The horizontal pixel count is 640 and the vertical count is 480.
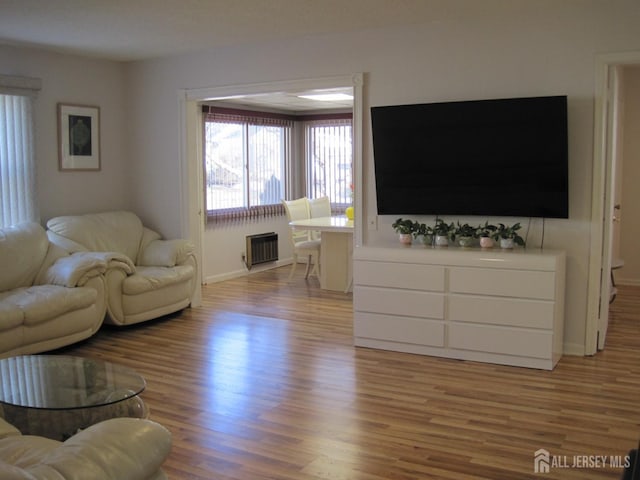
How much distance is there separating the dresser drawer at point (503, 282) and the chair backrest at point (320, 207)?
157 inches

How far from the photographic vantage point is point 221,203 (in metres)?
8.28

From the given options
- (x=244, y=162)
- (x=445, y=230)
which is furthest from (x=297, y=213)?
(x=445, y=230)

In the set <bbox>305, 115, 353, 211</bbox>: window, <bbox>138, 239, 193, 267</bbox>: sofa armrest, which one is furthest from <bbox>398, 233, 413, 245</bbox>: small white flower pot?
<bbox>305, 115, 353, 211</bbox>: window

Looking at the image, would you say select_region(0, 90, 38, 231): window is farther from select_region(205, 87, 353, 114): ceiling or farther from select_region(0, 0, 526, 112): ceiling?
select_region(205, 87, 353, 114): ceiling

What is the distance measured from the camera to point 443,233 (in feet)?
16.4

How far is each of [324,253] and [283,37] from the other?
2671 mm

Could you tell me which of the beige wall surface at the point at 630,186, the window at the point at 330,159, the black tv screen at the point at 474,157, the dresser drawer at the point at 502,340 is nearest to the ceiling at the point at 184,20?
the black tv screen at the point at 474,157

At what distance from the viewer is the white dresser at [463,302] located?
14.6ft

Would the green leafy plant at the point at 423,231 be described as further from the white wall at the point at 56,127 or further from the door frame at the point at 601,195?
the white wall at the point at 56,127

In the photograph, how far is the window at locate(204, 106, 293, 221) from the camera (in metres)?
8.09

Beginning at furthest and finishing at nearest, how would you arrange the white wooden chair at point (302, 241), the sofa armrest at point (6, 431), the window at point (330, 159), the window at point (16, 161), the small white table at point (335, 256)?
the window at point (330, 159)
the white wooden chair at point (302, 241)
the small white table at point (335, 256)
the window at point (16, 161)
the sofa armrest at point (6, 431)

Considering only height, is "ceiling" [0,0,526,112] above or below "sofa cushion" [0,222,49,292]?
above

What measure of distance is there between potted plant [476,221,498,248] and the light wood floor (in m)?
0.89

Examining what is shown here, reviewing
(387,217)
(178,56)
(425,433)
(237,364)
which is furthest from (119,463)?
(178,56)
